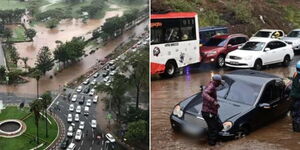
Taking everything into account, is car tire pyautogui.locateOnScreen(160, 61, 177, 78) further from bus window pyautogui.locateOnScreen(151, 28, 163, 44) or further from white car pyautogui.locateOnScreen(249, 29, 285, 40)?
white car pyautogui.locateOnScreen(249, 29, 285, 40)

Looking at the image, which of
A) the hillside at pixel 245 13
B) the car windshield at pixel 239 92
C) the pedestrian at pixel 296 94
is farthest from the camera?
the hillside at pixel 245 13

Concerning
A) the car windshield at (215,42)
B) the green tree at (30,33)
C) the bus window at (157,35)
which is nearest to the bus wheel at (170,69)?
the bus window at (157,35)

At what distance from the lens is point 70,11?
3.12m

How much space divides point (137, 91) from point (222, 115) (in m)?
2.14

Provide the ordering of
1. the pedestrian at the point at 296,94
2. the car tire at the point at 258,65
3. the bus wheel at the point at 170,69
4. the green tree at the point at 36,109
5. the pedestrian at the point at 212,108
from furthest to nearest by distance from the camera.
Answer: the car tire at the point at 258,65 → the bus wheel at the point at 170,69 → the pedestrian at the point at 296,94 → the pedestrian at the point at 212,108 → the green tree at the point at 36,109

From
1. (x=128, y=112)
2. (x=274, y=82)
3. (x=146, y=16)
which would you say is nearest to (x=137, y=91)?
(x=128, y=112)

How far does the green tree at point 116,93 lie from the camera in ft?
10.4

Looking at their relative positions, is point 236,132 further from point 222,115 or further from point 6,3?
point 6,3

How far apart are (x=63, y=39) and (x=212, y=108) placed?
199 centimetres

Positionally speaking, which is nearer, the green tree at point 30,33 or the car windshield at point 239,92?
the green tree at point 30,33

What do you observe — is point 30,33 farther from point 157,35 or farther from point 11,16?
point 157,35

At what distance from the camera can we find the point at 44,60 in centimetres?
297

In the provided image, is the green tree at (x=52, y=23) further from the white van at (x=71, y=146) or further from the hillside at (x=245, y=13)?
the hillside at (x=245, y=13)

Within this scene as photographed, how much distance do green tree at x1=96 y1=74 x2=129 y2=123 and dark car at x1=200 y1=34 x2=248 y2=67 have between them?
7.54m
